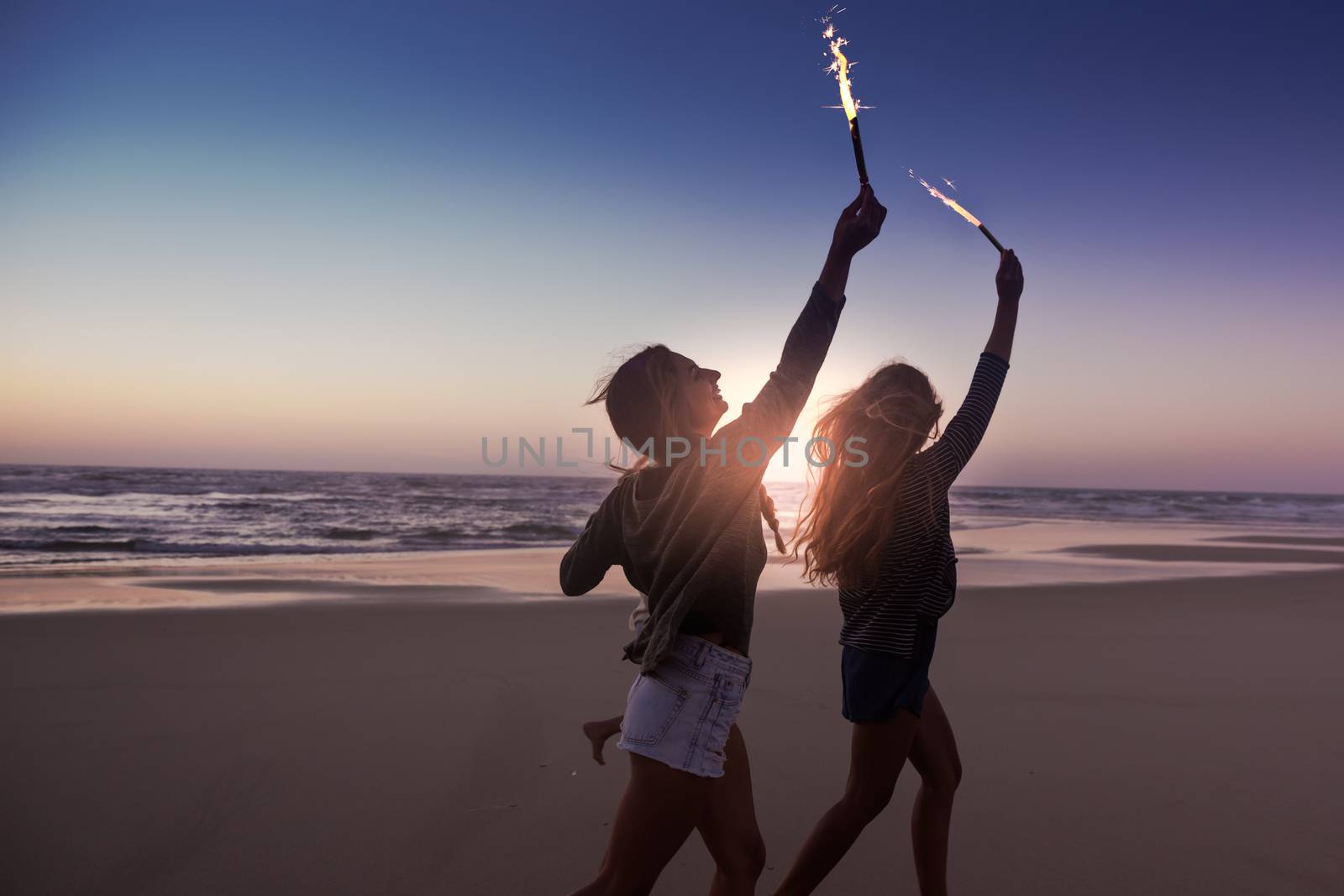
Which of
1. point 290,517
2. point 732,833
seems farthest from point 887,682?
point 290,517

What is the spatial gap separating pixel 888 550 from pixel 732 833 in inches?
34.2

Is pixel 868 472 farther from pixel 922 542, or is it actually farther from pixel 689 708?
pixel 689 708

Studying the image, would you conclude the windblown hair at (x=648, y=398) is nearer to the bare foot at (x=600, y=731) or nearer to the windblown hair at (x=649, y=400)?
the windblown hair at (x=649, y=400)

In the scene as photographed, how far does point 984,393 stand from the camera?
227 cm

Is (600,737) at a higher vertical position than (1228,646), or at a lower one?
higher

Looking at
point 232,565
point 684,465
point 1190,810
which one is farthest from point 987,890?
point 232,565

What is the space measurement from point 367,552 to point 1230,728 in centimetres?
1374

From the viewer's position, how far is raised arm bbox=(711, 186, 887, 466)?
1.56 meters

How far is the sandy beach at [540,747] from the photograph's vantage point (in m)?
3.03

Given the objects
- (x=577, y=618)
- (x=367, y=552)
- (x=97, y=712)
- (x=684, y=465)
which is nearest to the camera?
(x=684, y=465)

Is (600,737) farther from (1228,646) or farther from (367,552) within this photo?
(367,552)

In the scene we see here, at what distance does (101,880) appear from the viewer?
9.45 ft

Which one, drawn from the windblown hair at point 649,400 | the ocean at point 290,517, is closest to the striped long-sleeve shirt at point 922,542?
the windblown hair at point 649,400

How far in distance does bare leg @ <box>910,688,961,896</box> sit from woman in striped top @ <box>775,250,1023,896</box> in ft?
0.32
